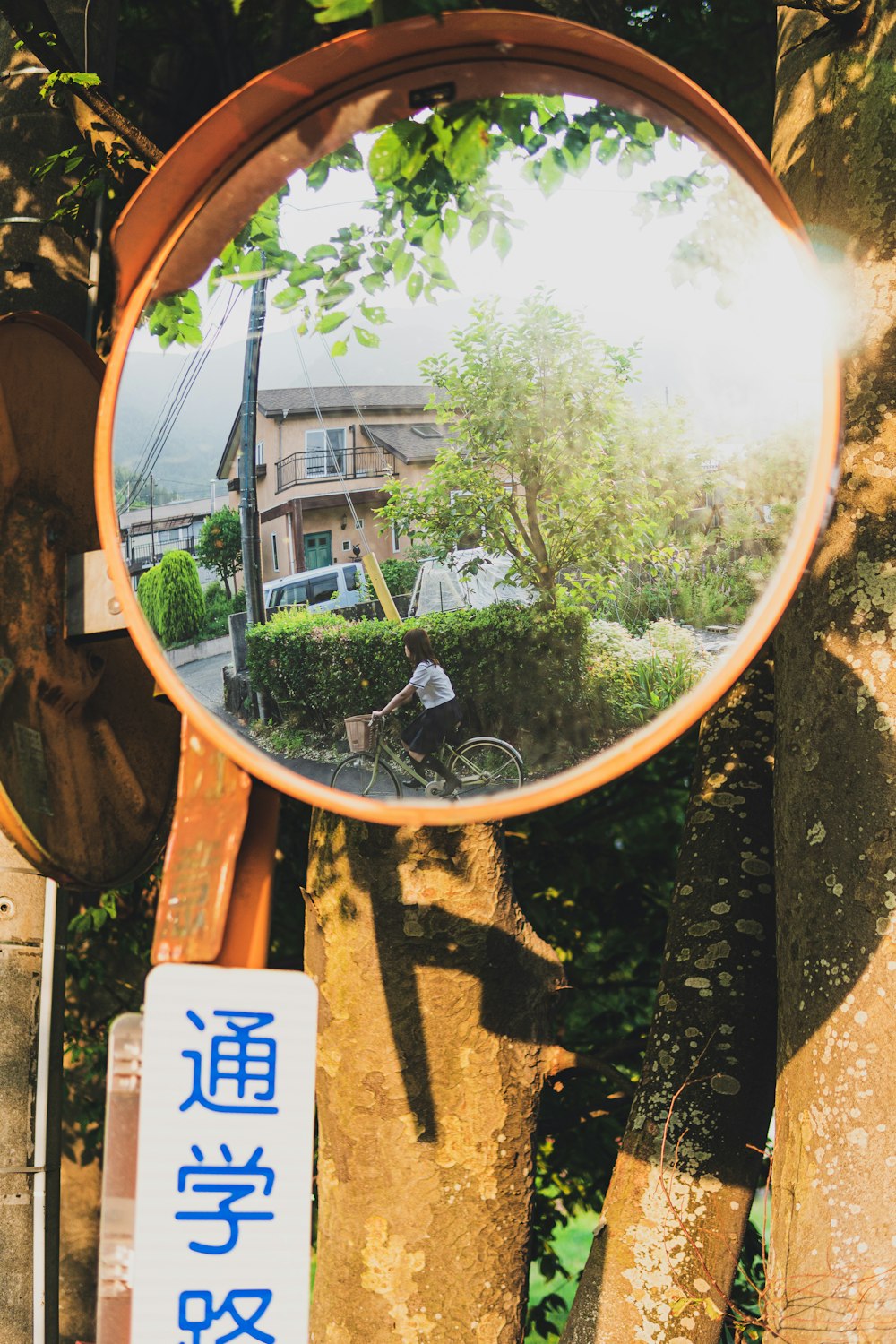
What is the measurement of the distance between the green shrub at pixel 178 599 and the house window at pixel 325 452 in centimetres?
20

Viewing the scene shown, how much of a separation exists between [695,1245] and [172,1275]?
1384 millimetres

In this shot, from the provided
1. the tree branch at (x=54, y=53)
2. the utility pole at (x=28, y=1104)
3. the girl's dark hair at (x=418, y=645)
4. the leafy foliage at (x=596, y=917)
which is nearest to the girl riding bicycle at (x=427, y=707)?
the girl's dark hair at (x=418, y=645)

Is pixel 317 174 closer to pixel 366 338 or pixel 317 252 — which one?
pixel 317 252

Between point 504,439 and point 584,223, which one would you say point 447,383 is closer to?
point 504,439

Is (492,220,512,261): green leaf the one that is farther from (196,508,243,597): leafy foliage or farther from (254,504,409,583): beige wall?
(196,508,243,597): leafy foliage

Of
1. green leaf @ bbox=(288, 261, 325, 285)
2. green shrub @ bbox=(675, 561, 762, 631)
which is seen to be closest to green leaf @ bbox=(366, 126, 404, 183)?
green leaf @ bbox=(288, 261, 325, 285)

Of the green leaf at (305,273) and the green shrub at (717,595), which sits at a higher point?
the green leaf at (305,273)

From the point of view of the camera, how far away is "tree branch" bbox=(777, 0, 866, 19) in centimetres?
217

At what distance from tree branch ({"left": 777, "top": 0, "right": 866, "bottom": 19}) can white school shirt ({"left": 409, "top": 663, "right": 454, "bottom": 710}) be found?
5.27ft

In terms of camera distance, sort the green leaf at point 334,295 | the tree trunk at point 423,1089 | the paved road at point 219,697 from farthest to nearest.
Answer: the tree trunk at point 423,1089
the green leaf at point 334,295
the paved road at point 219,697

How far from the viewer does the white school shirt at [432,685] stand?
136 cm

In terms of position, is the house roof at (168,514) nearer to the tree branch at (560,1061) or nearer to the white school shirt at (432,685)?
the white school shirt at (432,685)

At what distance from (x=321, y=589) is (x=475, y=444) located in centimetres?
26

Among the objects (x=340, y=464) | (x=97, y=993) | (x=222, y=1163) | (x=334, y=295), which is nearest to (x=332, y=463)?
(x=340, y=464)
